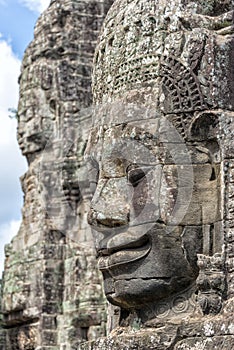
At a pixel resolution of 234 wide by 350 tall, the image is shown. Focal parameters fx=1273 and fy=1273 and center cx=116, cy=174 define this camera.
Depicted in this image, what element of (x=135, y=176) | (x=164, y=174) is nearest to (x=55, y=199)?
(x=135, y=176)

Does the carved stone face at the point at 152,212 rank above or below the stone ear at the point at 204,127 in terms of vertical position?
below

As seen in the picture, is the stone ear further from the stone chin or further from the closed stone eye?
the stone chin

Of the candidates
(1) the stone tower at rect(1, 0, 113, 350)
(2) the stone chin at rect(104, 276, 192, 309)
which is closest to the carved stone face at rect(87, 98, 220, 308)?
(2) the stone chin at rect(104, 276, 192, 309)

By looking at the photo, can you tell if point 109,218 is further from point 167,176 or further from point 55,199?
point 55,199

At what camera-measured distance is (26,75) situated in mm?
26953

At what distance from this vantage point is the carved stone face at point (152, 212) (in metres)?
10.6

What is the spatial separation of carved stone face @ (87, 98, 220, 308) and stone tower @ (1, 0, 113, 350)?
482 inches

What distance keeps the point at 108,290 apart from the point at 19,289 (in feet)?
48.0

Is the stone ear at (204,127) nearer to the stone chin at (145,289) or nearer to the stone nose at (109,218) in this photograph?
the stone nose at (109,218)

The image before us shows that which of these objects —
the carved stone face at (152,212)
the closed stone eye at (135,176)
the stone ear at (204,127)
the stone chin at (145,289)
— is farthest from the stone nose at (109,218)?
the stone ear at (204,127)

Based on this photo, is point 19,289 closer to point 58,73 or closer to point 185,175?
point 58,73

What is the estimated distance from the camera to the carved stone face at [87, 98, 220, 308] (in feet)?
34.8

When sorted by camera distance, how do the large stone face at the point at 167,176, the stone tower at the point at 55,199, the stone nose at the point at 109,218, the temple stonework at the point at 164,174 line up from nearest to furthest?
the temple stonework at the point at 164,174 < the large stone face at the point at 167,176 < the stone nose at the point at 109,218 < the stone tower at the point at 55,199

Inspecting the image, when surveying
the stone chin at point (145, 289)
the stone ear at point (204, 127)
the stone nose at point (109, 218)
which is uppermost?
the stone ear at point (204, 127)
